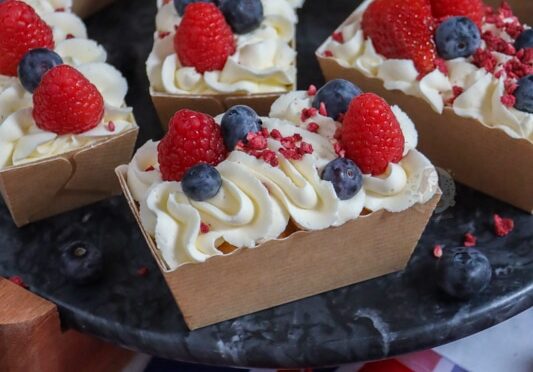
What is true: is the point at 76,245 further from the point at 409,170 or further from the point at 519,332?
the point at 519,332

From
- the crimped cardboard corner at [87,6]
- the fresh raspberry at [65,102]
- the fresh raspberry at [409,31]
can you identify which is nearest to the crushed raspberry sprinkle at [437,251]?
the fresh raspberry at [409,31]

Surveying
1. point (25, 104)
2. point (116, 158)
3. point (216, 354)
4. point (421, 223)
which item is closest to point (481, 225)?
point (421, 223)

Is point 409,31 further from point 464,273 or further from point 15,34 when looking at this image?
point 15,34

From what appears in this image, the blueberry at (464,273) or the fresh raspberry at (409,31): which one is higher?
the fresh raspberry at (409,31)

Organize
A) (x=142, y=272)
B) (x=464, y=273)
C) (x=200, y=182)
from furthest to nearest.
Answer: (x=142, y=272), (x=464, y=273), (x=200, y=182)

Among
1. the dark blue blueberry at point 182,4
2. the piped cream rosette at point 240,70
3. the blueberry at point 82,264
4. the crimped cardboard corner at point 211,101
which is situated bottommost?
the blueberry at point 82,264

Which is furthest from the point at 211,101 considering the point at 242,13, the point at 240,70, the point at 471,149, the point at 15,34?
the point at 471,149

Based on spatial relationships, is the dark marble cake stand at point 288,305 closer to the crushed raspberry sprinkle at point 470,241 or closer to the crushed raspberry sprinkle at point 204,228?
the crushed raspberry sprinkle at point 470,241
